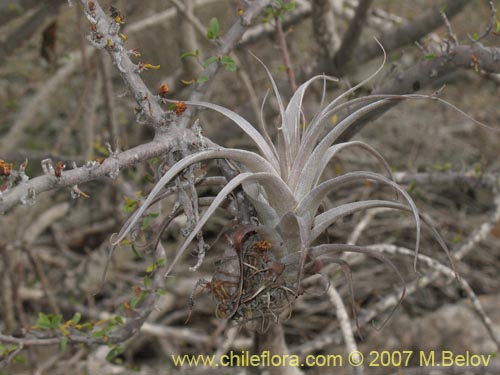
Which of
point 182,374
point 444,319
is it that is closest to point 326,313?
point 444,319

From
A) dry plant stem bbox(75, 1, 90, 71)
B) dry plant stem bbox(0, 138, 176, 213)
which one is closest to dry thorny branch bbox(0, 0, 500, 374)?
dry plant stem bbox(0, 138, 176, 213)

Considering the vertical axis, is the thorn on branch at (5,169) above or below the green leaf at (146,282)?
above

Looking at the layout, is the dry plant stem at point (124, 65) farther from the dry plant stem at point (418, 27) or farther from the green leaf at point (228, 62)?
the dry plant stem at point (418, 27)

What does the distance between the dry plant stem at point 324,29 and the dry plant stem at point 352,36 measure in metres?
0.06

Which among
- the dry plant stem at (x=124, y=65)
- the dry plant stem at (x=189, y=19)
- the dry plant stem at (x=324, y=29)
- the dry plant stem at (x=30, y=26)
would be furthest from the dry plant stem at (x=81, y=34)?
the dry plant stem at (x=124, y=65)

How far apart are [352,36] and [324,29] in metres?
0.24

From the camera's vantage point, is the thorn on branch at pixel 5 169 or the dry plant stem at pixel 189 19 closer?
the thorn on branch at pixel 5 169

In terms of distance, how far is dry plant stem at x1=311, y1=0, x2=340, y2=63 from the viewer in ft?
10.2

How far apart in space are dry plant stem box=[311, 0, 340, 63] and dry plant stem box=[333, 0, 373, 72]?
6 cm

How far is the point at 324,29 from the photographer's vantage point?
127 inches

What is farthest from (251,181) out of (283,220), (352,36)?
(352,36)

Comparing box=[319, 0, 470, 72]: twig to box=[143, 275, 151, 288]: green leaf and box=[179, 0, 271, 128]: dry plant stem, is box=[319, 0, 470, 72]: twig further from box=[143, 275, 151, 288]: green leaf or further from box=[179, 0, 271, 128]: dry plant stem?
box=[143, 275, 151, 288]: green leaf

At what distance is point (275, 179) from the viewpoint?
145cm

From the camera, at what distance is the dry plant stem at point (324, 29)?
311cm
